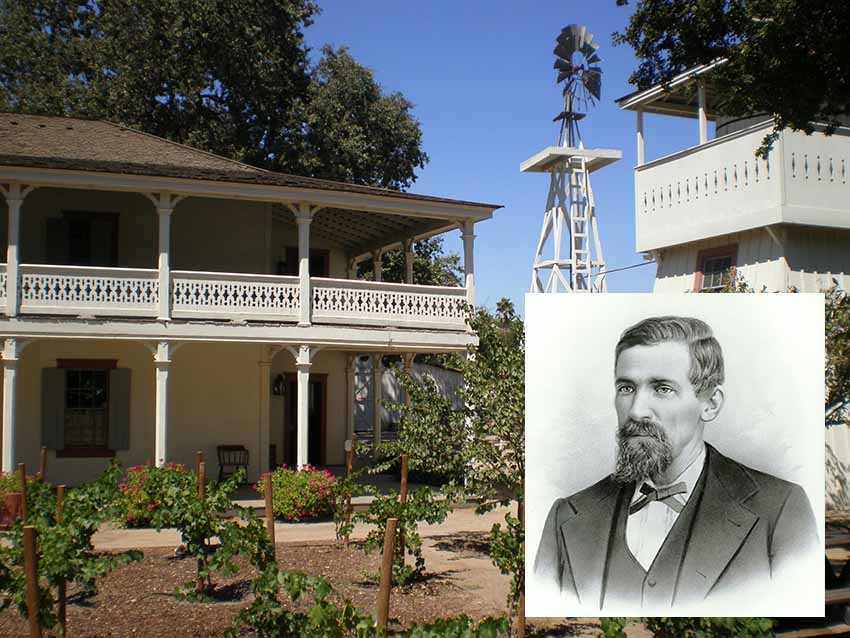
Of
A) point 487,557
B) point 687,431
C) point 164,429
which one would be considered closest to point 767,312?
point 687,431

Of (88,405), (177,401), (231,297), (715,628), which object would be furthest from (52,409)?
(715,628)

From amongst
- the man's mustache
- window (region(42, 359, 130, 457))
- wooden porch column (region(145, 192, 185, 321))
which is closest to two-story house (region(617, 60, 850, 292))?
wooden porch column (region(145, 192, 185, 321))

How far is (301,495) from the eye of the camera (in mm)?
14922

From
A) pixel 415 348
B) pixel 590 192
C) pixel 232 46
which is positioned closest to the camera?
pixel 415 348

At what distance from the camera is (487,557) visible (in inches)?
477

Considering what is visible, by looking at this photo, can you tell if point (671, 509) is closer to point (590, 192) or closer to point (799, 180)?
point (799, 180)

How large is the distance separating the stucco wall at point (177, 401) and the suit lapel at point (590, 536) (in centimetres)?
1552

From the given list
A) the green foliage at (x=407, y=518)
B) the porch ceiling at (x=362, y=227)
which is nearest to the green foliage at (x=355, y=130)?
the porch ceiling at (x=362, y=227)

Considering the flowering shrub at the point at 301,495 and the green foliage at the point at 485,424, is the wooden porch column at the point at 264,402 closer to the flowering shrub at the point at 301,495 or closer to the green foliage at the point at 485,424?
the flowering shrub at the point at 301,495

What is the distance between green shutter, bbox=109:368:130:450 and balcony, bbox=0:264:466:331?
1767mm

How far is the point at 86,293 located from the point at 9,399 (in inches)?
88.2

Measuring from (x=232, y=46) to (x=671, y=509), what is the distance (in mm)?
30059

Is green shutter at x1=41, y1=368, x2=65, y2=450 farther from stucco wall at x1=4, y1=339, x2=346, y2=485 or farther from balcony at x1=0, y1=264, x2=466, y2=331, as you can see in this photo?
balcony at x1=0, y1=264, x2=466, y2=331

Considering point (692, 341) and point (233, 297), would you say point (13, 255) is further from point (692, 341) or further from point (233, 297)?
point (692, 341)
